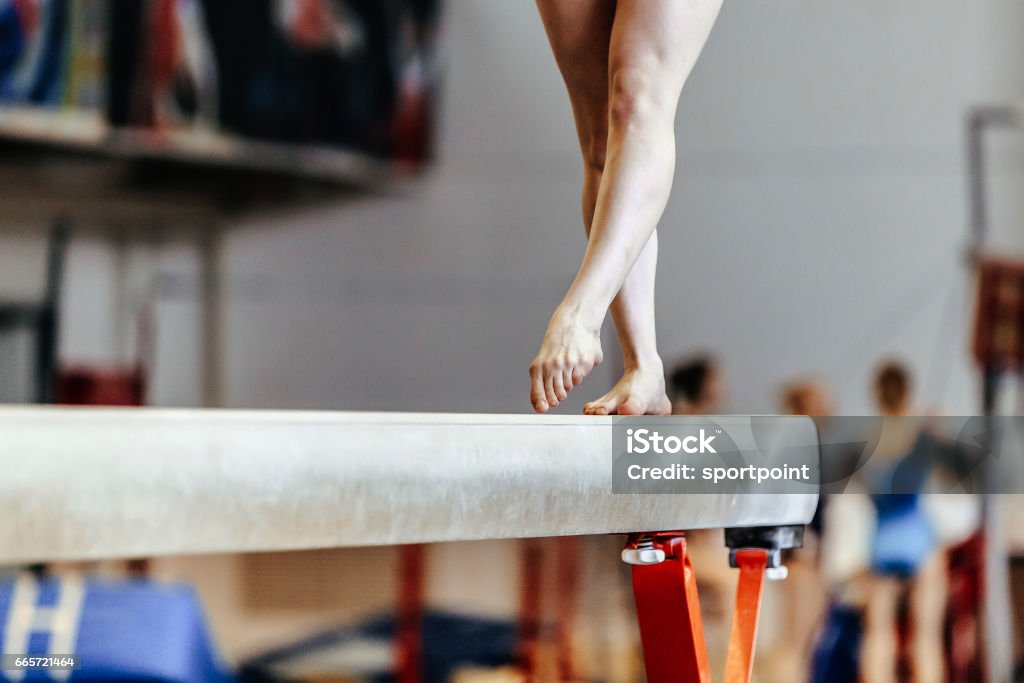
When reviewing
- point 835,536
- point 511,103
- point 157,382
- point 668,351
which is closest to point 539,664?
point 835,536

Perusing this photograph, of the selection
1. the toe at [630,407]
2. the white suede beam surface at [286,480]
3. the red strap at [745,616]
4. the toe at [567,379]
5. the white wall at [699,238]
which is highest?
the white wall at [699,238]

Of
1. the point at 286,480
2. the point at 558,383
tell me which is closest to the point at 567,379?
the point at 558,383

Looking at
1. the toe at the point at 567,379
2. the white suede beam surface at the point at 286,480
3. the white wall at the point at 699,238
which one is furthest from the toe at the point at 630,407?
the white wall at the point at 699,238

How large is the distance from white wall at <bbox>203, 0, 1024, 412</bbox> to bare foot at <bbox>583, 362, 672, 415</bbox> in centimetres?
424

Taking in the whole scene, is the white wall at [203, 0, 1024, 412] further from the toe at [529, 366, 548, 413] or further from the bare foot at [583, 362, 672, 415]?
the toe at [529, 366, 548, 413]

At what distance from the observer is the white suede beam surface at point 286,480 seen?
462mm

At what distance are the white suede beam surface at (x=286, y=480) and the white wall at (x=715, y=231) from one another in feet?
15.0

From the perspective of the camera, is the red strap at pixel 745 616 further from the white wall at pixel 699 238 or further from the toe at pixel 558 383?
the white wall at pixel 699 238

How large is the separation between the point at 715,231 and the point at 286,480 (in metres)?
5.33

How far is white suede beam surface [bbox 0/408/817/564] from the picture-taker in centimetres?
46

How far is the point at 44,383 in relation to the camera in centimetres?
505

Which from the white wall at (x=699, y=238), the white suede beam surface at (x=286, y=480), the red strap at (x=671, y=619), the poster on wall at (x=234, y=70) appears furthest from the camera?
the white wall at (x=699, y=238)

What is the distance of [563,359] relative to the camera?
873mm

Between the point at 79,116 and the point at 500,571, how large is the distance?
9.05 feet
